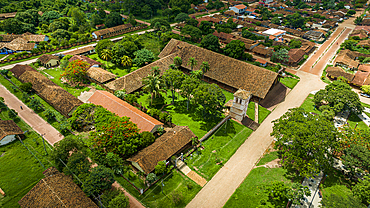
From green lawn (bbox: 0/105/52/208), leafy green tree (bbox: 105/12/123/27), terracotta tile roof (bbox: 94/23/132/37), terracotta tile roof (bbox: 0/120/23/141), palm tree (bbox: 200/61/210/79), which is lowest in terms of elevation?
green lawn (bbox: 0/105/52/208)

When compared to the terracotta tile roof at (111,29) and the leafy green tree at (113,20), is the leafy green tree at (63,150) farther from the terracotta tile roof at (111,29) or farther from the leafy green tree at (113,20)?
the leafy green tree at (113,20)

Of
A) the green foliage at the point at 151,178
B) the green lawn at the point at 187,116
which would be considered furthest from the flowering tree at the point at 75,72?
the green foliage at the point at 151,178

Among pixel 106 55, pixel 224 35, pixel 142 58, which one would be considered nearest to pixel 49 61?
pixel 106 55

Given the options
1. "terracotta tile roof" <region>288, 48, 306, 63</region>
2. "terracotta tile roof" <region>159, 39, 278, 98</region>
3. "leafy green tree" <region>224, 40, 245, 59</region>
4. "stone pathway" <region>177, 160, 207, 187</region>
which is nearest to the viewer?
"stone pathway" <region>177, 160, 207, 187</region>

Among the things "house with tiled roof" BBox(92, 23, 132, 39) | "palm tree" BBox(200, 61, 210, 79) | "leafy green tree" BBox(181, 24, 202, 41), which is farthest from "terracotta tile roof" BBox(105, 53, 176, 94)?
"house with tiled roof" BBox(92, 23, 132, 39)

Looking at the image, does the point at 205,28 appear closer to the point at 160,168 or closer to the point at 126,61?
the point at 126,61

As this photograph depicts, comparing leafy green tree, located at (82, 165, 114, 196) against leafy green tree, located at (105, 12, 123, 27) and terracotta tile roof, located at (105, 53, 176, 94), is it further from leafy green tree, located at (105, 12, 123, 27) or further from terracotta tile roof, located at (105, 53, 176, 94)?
leafy green tree, located at (105, 12, 123, 27)

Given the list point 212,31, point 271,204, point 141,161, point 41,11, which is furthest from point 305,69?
point 41,11

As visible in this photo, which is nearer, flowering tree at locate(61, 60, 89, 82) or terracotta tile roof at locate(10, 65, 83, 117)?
terracotta tile roof at locate(10, 65, 83, 117)
